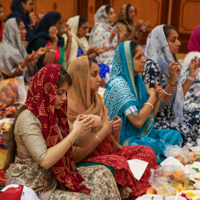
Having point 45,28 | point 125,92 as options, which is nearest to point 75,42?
point 45,28

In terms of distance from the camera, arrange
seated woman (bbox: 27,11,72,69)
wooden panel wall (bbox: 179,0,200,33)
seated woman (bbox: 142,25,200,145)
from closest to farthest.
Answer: seated woman (bbox: 142,25,200,145)
seated woman (bbox: 27,11,72,69)
wooden panel wall (bbox: 179,0,200,33)

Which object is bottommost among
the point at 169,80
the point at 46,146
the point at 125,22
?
the point at 125,22

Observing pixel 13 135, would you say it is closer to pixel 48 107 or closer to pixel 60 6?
pixel 48 107

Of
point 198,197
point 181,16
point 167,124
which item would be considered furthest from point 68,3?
point 198,197

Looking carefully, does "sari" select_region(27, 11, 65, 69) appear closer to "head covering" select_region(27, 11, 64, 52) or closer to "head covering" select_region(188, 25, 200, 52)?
"head covering" select_region(27, 11, 64, 52)

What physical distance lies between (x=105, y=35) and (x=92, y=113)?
4.04m

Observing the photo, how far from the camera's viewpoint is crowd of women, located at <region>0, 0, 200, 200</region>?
1833mm

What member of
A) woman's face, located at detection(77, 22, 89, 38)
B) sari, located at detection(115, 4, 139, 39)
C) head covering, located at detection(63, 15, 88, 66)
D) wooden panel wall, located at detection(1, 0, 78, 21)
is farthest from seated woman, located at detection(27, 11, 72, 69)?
wooden panel wall, located at detection(1, 0, 78, 21)

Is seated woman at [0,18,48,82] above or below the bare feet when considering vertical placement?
above

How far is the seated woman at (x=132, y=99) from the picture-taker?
9.30 feet

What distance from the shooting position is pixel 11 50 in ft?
14.5

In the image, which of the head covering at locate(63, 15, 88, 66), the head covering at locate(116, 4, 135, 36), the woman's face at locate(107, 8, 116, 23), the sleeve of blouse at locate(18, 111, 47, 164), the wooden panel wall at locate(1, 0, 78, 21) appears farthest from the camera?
the wooden panel wall at locate(1, 0, 78, 21)

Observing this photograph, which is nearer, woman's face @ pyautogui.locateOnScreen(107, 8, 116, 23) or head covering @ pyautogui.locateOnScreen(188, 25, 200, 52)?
head covering @ pyautogui.locateOnScreen(188, 25, 200, 52)

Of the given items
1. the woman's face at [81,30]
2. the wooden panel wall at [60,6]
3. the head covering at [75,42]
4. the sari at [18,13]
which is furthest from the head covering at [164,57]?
the wooden panel wall at [60,6]
